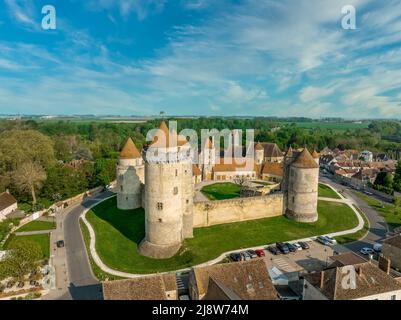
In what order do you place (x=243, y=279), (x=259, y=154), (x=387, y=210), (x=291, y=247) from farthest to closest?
(x=259, y=154), (x=387, y=210), (x=291, y=247), (x=243, y=279)

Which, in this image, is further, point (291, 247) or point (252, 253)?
point (291, 247)

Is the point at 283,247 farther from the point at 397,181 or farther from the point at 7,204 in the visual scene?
the point at 7,204

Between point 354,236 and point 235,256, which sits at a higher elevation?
point 354,236

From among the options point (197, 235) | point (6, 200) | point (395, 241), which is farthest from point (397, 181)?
point (6, 200)

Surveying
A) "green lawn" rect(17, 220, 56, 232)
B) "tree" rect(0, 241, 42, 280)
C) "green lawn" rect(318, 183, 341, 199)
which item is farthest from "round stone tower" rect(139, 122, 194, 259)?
"green lawn" rect(318, 183, 341, 199)

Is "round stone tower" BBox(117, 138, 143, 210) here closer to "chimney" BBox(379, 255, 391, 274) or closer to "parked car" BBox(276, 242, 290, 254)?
"parked car" BBox(276, 242, 290, 254)

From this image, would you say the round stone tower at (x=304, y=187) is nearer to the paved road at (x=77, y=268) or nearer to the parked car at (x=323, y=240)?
the parked car at (x=323, y=240)
